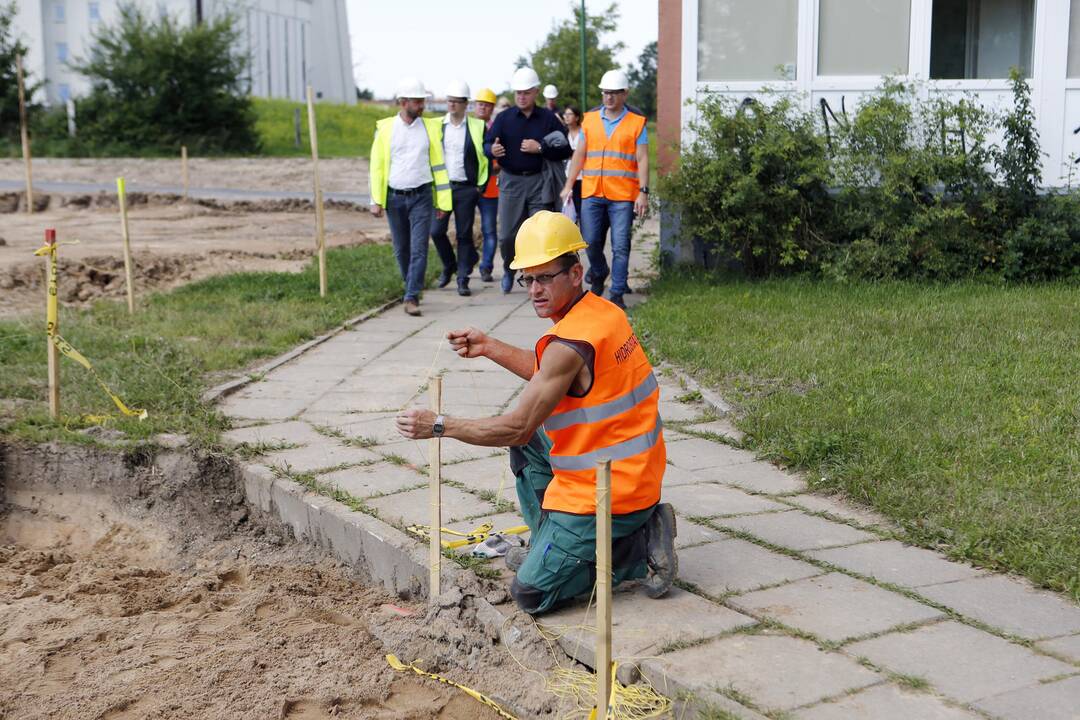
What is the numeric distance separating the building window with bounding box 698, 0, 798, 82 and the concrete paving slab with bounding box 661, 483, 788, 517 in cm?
663

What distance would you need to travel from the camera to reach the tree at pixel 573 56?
2592cm

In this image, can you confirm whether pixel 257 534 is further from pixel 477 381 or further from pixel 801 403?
pixel 801 403

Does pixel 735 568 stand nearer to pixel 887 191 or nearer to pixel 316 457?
pixel 316 457

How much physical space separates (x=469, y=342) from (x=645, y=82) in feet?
135

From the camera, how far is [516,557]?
15.6ft

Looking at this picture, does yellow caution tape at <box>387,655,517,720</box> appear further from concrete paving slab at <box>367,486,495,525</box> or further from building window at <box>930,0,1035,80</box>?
building window at <box>930,0,1035,80</box>

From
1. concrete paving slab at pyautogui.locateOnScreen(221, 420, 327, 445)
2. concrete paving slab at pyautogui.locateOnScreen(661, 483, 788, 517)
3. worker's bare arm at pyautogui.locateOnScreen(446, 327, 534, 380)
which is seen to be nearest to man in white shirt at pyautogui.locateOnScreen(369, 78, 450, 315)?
concrete paving slab at pyautogui.locateOnScreen(221, 420, 327, 445)

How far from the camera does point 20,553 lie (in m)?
6.00

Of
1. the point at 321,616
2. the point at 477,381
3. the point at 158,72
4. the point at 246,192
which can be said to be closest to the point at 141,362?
the point at 477,381

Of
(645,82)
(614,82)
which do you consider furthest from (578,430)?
(645,82)

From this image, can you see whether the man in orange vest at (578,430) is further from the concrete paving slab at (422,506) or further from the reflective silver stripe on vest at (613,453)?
the concrete paving slab at (422,506)

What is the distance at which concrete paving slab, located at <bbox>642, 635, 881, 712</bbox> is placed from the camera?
3674mm

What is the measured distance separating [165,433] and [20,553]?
1089 mm

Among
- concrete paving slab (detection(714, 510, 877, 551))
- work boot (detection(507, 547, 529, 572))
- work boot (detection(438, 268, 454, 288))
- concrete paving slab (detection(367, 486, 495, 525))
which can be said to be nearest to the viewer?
work boot (detection(507, 547, 529, 572))
